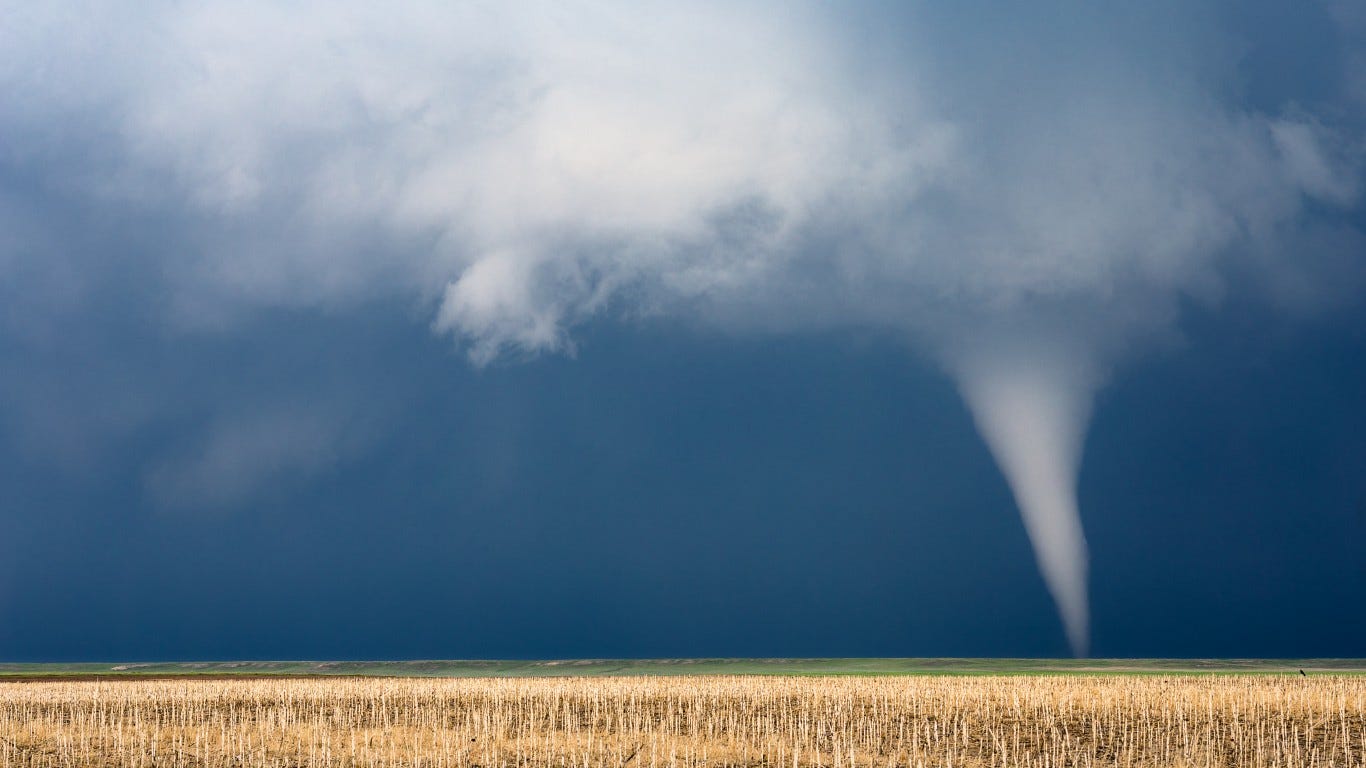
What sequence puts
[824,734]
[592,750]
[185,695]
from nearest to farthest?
1. [592,750]
2. [824,734]
3. [185,695]

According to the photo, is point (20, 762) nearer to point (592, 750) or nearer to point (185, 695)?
point (592, 750)

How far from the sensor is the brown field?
97.0ft

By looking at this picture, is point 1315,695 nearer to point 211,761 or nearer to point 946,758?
point 946,758

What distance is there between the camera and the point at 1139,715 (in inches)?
1547

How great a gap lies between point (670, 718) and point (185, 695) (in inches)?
1058

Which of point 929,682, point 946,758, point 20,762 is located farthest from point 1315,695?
point 20,762

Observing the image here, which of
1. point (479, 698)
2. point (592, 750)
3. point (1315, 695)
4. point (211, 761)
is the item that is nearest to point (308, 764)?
point (211, 761)

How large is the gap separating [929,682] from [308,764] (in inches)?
1459

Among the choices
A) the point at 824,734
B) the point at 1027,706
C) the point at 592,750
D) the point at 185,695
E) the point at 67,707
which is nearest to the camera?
the point at 592,750

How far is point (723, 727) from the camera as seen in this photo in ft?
124

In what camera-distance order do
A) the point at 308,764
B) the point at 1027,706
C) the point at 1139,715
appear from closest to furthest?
1. the point at 308,764
2. the point at 1139,715
3. the point at 1027,706

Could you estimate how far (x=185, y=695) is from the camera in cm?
5503

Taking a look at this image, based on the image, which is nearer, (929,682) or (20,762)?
(20,762)

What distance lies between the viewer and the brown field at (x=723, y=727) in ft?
97.0
